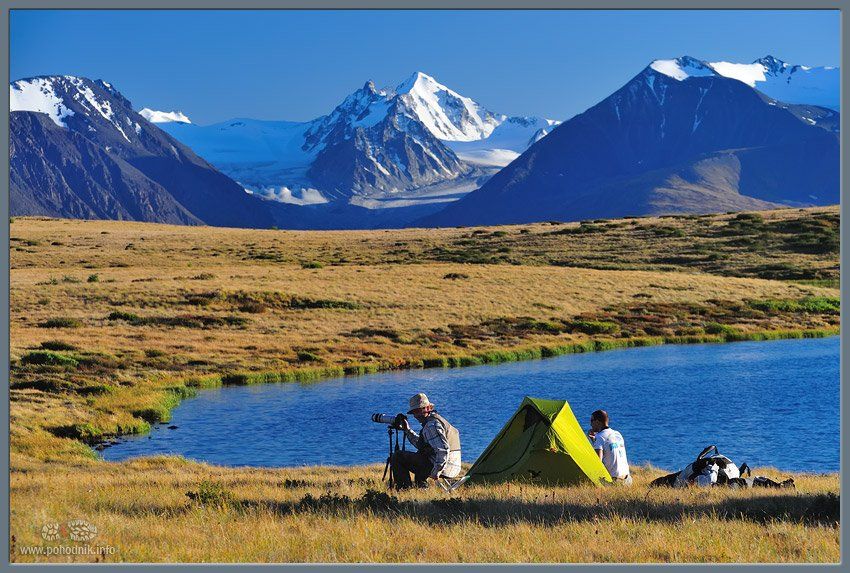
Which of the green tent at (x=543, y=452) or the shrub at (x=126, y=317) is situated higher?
the shrub at (x=126, y=317)

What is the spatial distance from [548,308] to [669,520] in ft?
225

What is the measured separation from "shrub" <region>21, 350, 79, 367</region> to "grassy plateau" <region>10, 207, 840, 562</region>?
0.51 ft

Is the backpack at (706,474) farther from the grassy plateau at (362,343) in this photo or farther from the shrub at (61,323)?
the shrub at (61,323)

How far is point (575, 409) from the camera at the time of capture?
42.5m

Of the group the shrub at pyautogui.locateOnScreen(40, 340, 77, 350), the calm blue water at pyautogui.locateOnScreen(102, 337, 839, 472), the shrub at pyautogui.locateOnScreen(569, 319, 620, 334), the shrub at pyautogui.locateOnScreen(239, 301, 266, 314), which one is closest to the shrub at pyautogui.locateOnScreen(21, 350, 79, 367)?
the shrub at pyautogui.locateOnScreen(40, 340, 77, 350)

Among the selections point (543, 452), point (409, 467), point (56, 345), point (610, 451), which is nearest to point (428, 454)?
point (409, 467)

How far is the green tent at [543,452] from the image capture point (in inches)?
768

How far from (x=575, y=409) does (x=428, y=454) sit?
25065 millimetres

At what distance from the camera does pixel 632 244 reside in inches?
5384

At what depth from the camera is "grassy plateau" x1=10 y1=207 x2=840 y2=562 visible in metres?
13.1

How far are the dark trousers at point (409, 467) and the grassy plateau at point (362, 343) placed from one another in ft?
1.66

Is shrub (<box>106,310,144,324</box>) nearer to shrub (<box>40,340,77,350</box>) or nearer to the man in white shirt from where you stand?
shrub (<box>40,340,77,350</box>)

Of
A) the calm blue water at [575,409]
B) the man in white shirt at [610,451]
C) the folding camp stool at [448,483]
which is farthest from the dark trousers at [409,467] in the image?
the calm blue water at [575,409]

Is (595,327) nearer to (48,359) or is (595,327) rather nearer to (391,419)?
(48,359)
